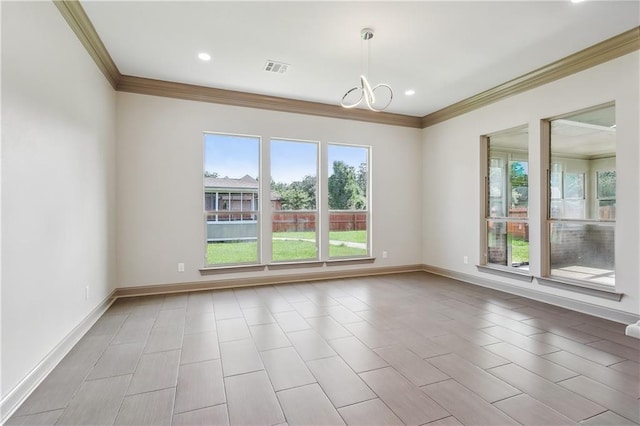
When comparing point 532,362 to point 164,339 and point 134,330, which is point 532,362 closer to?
point 164,339

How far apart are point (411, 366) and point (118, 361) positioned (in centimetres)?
226

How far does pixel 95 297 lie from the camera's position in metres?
3.37

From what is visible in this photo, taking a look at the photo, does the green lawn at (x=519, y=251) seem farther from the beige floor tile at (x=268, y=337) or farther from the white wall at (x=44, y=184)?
the white wall at (x=44, y=184)

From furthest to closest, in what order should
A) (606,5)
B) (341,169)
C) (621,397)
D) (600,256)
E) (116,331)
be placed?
1. (341,169)
2. (600,256)
3. (116,331)
4. (606,5)
5. (621,397)

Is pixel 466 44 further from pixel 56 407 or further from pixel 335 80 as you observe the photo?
pixel 56 407

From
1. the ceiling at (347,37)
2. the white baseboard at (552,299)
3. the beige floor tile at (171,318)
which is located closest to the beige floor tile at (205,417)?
the beige floor tile at (171,318)

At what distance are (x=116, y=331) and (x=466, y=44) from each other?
4562 mm

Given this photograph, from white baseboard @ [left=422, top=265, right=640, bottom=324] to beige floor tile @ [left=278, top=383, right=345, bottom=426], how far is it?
10.7 ft

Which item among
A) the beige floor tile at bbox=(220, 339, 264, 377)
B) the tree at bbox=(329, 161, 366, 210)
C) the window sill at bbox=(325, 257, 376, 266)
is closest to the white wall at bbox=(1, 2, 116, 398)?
the beige floor tile at bbox=(220, 339, 264, 377)

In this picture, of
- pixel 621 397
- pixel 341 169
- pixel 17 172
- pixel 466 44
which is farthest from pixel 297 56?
pixel 621 397

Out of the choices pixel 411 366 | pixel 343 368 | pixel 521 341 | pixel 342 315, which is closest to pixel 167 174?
pixel 342 315

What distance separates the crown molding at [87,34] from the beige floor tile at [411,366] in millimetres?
3781

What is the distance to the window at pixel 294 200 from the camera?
16.9 feet

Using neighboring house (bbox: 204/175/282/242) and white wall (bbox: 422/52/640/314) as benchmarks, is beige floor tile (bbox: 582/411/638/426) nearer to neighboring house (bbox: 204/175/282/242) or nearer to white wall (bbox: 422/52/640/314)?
white wall (bbox: 422/52/640/314)
